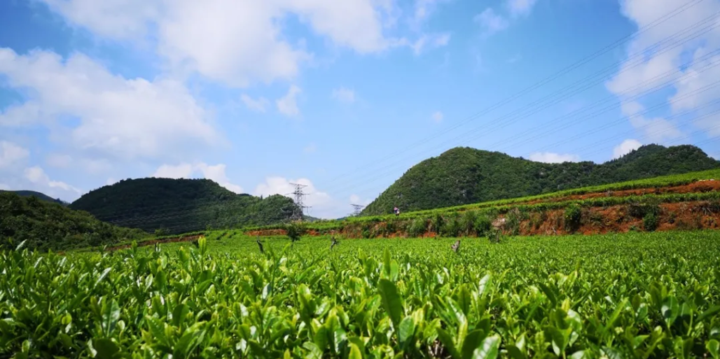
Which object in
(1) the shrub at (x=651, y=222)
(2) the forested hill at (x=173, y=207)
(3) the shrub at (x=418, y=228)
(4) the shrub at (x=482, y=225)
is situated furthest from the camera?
(2) the forested hill at (x=173, y=207)

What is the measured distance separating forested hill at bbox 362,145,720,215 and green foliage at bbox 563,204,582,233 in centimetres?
4671

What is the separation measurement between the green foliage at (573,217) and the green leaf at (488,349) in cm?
2480

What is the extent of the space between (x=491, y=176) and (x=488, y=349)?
79805 mm

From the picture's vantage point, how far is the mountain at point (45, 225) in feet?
118

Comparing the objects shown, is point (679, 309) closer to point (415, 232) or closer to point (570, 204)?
point (570, 204)

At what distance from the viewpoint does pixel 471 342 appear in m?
0.69

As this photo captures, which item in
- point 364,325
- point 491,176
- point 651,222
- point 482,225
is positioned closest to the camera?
point 364,325

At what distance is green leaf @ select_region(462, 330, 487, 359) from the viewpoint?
683 mm

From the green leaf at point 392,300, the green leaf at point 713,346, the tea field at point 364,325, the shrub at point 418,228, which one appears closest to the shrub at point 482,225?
the shrub at point 418,228

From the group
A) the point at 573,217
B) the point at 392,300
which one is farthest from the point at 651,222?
the point at 392,300

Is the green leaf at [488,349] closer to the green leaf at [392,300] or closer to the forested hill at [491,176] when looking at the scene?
the green leaf at [392,300]

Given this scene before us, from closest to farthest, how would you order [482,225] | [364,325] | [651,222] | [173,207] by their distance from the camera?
[364,325], [651,222], [482,225], [173,207]

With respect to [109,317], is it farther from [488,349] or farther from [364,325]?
[488,349]

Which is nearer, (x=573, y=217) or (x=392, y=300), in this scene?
(x=392, y=300)
